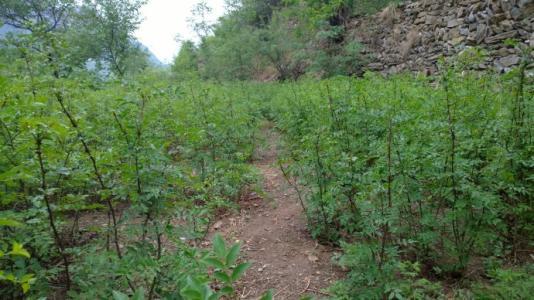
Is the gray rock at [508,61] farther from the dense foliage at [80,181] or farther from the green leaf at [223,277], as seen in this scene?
the green leaf at [223,277]

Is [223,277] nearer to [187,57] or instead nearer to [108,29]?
[108,29]

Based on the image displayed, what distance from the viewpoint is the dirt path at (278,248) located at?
2.52 metres

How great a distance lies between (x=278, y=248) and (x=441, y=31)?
920 cm

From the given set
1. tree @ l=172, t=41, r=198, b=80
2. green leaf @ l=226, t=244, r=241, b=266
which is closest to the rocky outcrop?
green leaf @ l=226, t=244, r=241, b=266

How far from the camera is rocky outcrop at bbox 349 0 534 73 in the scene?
716 cm

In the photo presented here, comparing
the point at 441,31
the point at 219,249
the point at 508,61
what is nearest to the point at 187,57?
the point at 441,31

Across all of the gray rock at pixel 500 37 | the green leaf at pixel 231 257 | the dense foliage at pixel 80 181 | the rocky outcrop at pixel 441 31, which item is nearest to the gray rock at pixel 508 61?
the rocky outcrop at pixel 441 31

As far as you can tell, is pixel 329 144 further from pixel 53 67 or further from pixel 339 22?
pixel 339 22

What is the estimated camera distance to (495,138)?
2350 mm

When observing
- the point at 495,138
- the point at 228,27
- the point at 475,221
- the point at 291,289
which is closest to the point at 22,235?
the point at 291,289

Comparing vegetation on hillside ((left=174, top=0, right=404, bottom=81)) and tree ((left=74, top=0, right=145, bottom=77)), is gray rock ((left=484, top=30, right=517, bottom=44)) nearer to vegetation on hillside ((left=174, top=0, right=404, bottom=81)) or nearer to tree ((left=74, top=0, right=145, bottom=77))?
vegetation on hillside ((left=174, top=0, right=404, bottom=81))

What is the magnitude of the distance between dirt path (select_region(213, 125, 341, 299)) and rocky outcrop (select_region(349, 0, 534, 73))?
13.9 ft

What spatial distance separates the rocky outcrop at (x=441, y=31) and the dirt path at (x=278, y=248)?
4.23 metres

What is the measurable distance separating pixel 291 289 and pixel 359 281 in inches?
23.1
